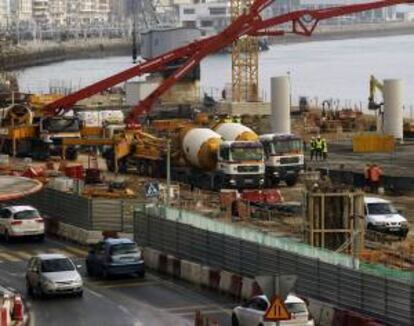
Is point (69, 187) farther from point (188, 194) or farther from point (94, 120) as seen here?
point (94, 120)

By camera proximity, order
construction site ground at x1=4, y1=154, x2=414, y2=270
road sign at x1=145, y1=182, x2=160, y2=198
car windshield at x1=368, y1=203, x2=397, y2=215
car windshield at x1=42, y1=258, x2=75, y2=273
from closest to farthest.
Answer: car windshield at x1=42, y1=258, x2=75, y2=273, construction site ground at x1=4, y1=154, x2=414, y2=270, car windshield at x1=368, y1=203, x2=397, y2=215, road sign at x1=145, y1=182, x2=160, y2=198

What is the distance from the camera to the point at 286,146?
45.1 metres

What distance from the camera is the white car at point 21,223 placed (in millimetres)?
33594

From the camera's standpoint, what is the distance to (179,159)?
155 feet

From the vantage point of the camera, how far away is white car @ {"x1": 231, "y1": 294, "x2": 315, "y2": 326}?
2019cm

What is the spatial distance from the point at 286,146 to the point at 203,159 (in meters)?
2.94

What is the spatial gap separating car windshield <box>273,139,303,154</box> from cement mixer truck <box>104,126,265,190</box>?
86 centimetres

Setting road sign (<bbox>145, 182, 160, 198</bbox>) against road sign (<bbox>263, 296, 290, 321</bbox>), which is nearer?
road sign (<bbox>263, 296, 290, 321</bbox>)

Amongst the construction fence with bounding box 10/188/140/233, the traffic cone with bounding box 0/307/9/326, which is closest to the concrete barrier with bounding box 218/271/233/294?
the traffic cone with bounding box 0/307/9/326

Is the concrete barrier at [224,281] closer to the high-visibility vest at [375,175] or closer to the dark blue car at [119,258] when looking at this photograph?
the dark blue car at [119,258]

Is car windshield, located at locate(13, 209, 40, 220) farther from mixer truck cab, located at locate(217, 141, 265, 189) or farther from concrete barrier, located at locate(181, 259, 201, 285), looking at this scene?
mixer truck cab, located at locate(217, 141, 265, 189)

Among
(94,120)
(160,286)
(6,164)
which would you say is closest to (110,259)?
(160,286)

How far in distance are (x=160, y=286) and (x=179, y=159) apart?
20505 mm

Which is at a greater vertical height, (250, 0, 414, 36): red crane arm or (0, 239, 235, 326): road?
(250, 0, 414, 36): red crane arm
